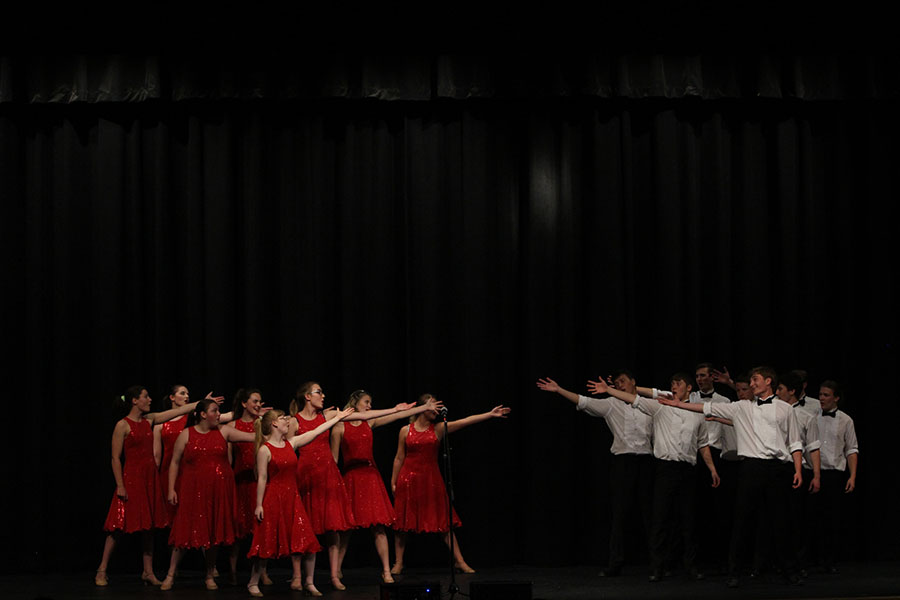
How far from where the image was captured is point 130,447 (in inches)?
345

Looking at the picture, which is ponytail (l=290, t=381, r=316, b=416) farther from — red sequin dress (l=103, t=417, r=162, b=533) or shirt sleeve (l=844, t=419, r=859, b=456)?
shirt sleeve (l=844, t=419, r=859, b=456)

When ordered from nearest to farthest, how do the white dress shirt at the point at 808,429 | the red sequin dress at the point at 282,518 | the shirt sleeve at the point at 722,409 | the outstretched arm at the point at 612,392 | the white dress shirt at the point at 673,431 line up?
the red sequin dress at the point at 282,518 < the outstretched arm at the point at 612,392 < the shirt sleeve at the point at 722,409 < the white dress shirt at the point at 673,431 < the white dress shirt at the point at 808,429

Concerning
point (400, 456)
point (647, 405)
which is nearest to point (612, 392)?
point (647, 405)

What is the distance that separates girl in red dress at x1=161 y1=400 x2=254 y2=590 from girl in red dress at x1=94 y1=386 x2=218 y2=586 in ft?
1.12

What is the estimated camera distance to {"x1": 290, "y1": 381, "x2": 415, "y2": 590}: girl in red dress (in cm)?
823

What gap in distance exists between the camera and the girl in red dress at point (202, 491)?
832cm

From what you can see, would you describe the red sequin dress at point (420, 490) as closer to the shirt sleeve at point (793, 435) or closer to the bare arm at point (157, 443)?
the bare arm at point (157, 443)

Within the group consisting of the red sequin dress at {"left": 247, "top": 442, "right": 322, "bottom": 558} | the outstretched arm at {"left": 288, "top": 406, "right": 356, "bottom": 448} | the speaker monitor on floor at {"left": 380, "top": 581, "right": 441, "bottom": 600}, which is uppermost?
the outstretched arm at {"left": 288, "top": 406, "right": 356, "bottom": 448}

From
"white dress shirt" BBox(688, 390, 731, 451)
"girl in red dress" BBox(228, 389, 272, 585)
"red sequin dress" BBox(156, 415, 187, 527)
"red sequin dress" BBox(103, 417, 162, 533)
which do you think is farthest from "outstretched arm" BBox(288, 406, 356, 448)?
"white dress shirt" BBox(688, 390, 731, 451)

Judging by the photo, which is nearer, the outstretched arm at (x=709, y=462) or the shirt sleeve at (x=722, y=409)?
the shirt sleeve at (x=722, y=409)

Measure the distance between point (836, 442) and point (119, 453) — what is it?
219 inches

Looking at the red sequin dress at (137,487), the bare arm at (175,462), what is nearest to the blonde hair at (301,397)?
the bare arm at (175,462)

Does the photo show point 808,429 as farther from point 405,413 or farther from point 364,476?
point 364,476

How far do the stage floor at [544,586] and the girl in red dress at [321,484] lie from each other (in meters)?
0.43
